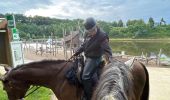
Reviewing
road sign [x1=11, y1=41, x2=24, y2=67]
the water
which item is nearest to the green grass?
road sign [x1=11, y1=41, x2=24, y2=67]

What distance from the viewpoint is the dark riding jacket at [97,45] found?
571 cm

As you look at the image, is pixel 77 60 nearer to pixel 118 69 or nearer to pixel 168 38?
pixel 118 69

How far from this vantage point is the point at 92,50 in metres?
5.77

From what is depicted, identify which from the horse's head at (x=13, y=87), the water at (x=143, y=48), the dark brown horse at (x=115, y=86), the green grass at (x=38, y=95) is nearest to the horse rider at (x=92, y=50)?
the dark brown horse at (x=115, y=86)

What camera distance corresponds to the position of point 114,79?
3719 millimetres

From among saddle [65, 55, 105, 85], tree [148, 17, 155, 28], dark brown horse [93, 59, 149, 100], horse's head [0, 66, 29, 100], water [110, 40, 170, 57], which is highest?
dark brown horse [93, 59, 149, 100]

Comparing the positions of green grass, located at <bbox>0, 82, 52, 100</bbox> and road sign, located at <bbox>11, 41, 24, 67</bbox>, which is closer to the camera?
road sign, located at <bbox>11, 41, 24, 67</bbox>

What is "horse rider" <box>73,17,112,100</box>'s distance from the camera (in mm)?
5668

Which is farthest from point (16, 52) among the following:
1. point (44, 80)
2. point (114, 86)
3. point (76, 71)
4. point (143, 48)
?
point (143, 48)

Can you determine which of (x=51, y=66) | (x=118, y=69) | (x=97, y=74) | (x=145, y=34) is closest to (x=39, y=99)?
(x=51, y=66)

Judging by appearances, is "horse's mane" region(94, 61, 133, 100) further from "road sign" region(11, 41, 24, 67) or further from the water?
the water

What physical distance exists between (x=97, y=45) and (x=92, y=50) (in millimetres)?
141

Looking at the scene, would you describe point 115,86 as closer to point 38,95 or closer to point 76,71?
point 76,71

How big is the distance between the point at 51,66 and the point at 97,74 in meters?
1.17
